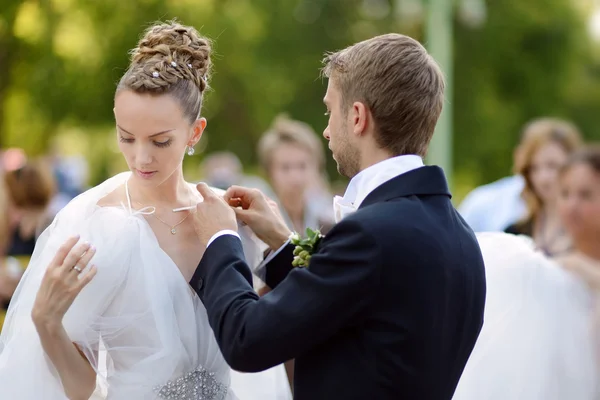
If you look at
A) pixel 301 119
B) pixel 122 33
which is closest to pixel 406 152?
→ pixel 122 33

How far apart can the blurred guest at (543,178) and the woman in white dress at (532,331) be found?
5.33 feet

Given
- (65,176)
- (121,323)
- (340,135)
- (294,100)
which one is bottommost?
(294,100)

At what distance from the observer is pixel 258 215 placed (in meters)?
3.82

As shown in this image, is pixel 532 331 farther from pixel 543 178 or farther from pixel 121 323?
pixel 543 178

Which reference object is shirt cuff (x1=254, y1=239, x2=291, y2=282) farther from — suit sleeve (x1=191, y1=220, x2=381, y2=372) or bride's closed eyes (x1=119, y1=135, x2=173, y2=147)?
suit sleeve (x1=191, y1=220, x2=381, y2=372)

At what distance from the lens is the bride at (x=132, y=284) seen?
10.7 ft

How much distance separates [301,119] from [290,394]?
57.8 ft

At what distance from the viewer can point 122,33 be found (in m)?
14.4

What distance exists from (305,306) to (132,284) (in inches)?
32.0

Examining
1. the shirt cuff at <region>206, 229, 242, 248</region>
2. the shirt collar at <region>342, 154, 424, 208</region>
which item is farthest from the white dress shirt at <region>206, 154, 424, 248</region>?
the shirt cuff at <region>206, 229, 242, 248</region>

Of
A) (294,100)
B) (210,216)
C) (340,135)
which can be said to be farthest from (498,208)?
(294,100)

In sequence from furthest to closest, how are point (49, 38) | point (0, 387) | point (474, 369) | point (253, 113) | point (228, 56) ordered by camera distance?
1. point (253, 113)
2. point (228, 56)
3. point (49, 38)
4. point (474, 369)
5. point (0, 387)

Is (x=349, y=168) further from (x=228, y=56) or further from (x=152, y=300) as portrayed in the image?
(x=228, y=56)

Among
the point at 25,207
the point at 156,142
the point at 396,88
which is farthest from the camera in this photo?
the point at 25,207
